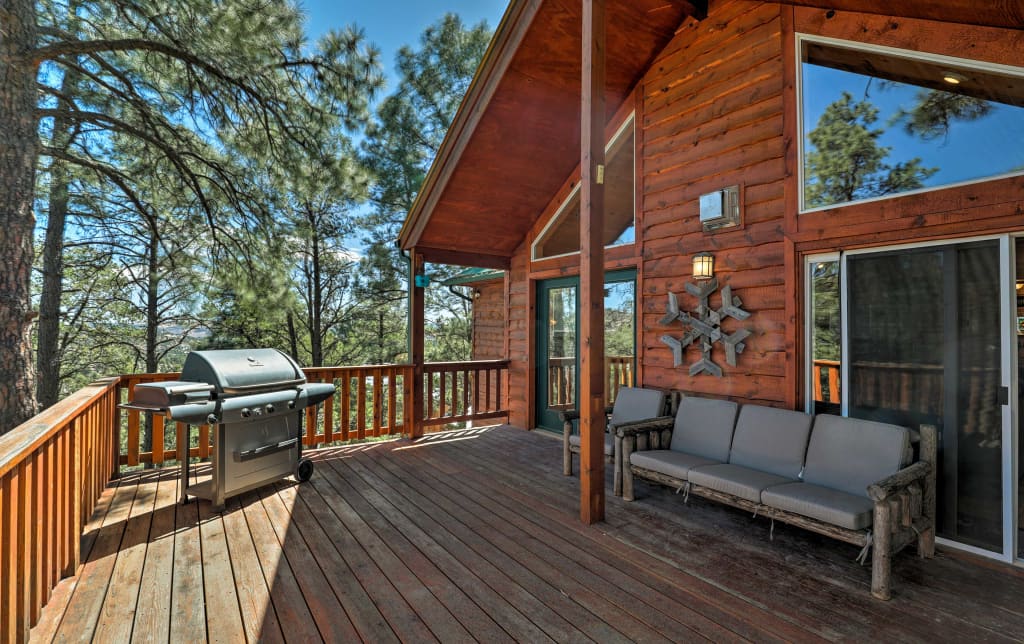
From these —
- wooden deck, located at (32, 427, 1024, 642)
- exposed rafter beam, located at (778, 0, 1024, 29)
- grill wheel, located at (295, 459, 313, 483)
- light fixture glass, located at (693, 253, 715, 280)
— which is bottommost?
wooden deck, located at (32, 427, 1024, 642)

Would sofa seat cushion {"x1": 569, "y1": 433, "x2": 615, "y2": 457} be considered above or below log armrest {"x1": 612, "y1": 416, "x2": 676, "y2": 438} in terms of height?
below

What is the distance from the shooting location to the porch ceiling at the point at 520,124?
4.07 meters

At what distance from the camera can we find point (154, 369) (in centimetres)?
927

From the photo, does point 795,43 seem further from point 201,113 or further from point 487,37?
point 487,37

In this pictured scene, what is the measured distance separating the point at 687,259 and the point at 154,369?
1030 centimetres

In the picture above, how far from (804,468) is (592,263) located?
6.43 ft

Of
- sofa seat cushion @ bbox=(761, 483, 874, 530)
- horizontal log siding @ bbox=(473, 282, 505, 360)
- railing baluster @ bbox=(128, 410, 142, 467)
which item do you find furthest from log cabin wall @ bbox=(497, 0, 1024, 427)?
railing baluster @ bbox=(128, 410, 142, 467)

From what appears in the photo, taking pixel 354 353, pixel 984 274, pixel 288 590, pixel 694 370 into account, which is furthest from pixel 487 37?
pixel 288 590

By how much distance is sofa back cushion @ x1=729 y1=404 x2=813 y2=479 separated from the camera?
312cm

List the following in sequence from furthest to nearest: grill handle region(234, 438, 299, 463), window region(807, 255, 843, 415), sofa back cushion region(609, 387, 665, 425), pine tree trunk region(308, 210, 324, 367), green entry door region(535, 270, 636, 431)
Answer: pine tree trunk region(308, 210, 324, 367), green entry door region(535, 270, 636, 431), sofa back cushion region(609, 387, 665, 425), grill handle region(234, 438, 299, 463), window region(807, 255, 843, 415)

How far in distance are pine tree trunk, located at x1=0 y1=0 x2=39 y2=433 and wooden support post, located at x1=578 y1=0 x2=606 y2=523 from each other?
4.49 meters

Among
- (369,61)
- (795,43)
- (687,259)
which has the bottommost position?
(687,259)

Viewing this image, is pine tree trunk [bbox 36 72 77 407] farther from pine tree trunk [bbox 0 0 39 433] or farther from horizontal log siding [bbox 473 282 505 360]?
horizontal log siding [bbox 473 282 505 360]

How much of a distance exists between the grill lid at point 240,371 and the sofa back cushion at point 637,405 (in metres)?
2.88
